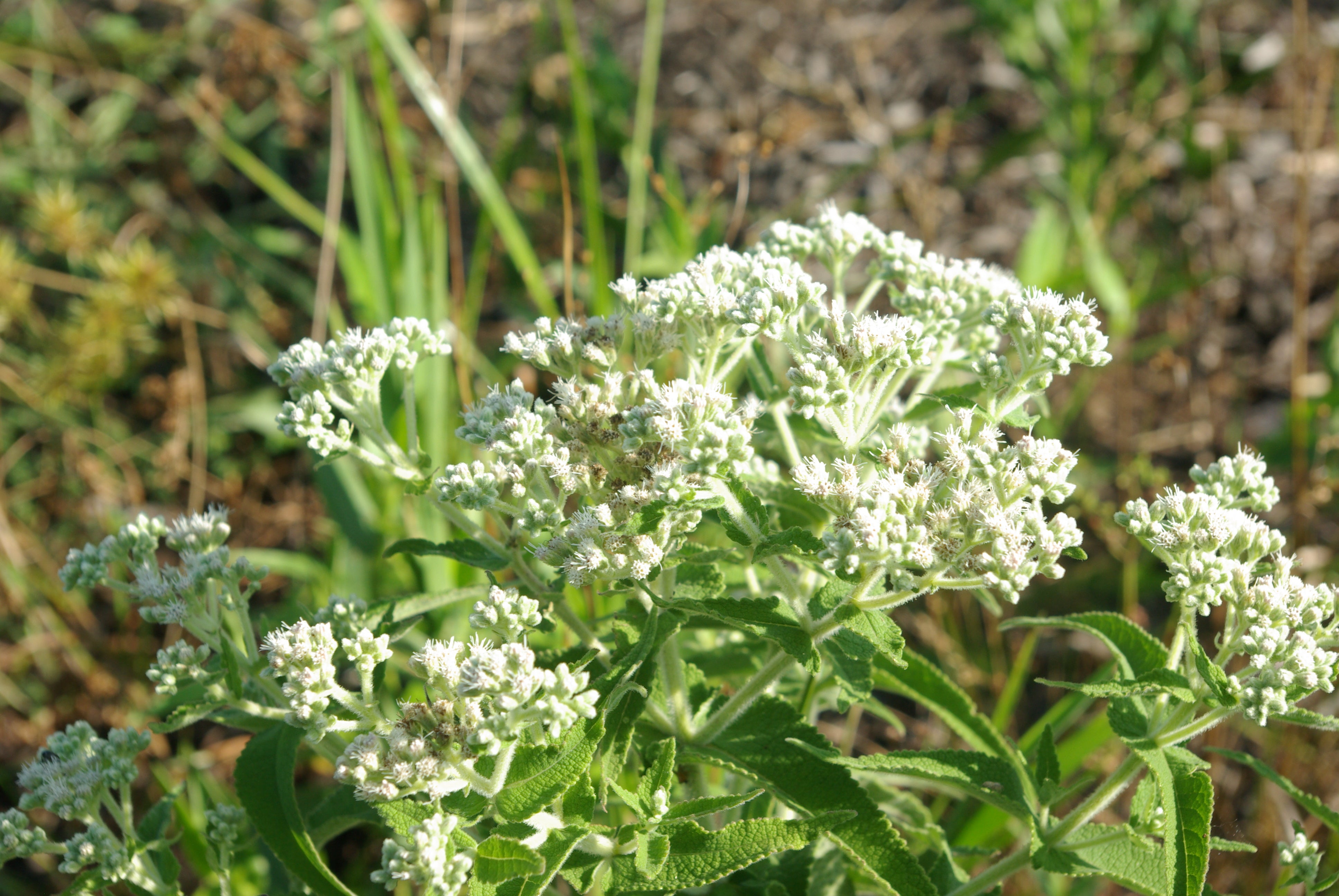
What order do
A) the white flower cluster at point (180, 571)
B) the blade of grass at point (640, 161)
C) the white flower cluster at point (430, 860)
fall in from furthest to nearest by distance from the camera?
the blade of grass at point (640, 161), the white flower cluster at point (180, 571), the white flower cluster at point (430, 860)

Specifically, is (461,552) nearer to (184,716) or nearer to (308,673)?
(308,673)

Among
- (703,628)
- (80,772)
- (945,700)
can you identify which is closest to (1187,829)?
(945,700)

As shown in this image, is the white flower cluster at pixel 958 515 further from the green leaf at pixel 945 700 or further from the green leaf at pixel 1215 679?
the green leaf at pixel 945 700

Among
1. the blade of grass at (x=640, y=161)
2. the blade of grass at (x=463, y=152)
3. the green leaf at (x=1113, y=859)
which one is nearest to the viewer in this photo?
the green leaf at (x=1113, y=859)

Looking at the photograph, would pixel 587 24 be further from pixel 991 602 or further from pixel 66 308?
pixel 991 602

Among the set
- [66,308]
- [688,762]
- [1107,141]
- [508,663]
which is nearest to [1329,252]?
[1107,141]

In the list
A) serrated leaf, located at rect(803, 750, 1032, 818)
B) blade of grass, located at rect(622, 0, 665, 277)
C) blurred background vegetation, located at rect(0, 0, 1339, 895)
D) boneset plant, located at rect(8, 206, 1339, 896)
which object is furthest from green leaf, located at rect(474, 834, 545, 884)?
blade of grass, located at rect(622, 0, 665, 277)

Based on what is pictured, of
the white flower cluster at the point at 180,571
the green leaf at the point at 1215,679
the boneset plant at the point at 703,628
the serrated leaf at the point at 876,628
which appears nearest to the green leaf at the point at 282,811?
the boneset plant at the point at 703,628

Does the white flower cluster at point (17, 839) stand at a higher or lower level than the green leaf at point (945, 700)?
lower

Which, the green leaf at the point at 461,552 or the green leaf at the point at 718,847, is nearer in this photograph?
the green leaf at the point at 718,847
